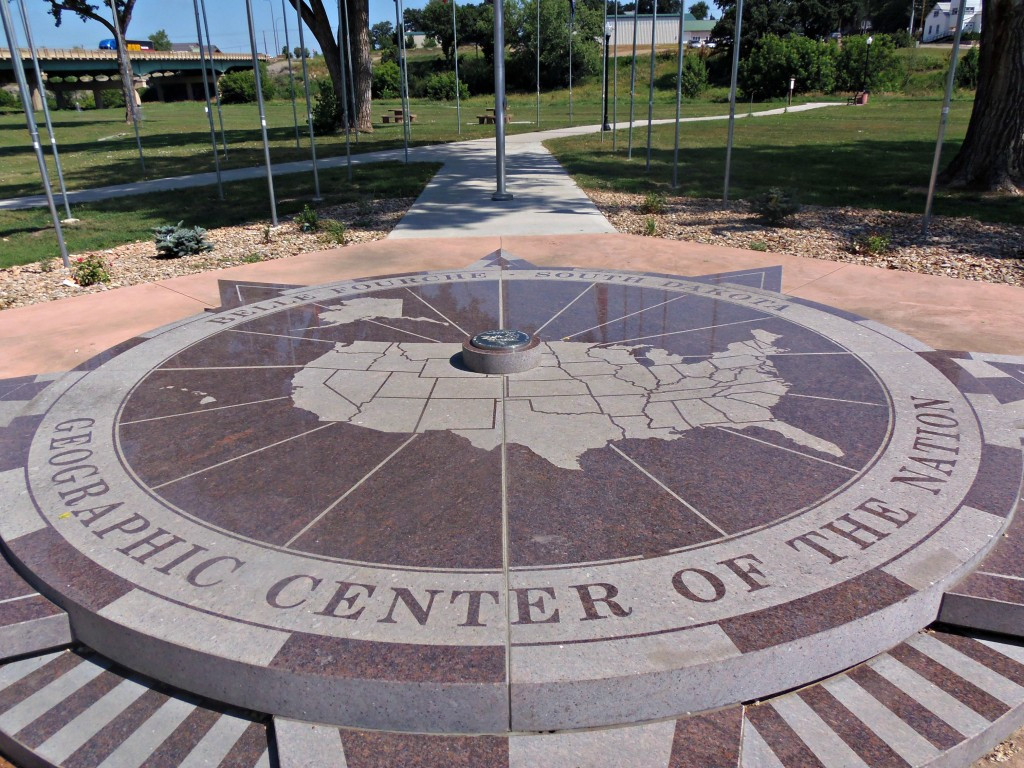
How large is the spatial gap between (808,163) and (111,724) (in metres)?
20.7

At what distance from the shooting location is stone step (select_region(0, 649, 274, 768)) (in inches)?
111

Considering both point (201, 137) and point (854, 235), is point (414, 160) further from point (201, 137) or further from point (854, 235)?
point (201, 137)

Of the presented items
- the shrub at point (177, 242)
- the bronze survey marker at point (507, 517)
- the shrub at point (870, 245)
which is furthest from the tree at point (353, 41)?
the bronze survey marker at point (507, 517)

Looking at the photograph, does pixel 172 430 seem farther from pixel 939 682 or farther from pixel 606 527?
pixel 939 682

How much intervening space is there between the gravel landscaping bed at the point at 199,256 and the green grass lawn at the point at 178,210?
666mm

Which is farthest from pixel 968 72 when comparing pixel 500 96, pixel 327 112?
pixel 500 96

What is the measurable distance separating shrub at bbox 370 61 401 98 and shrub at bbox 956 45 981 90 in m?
39.3

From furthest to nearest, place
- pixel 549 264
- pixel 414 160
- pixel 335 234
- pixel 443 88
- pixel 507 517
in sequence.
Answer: pixel 443 88 < pixel 414 160 < pixel 335 234 < pixel 549 264 < pixel 507 517

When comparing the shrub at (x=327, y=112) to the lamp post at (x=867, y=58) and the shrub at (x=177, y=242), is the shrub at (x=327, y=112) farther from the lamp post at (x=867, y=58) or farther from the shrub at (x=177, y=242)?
the lamp post at (x=867, y=58)

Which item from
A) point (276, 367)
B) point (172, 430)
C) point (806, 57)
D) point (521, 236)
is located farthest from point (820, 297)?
point (806, 57)

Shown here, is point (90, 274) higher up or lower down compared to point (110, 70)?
lower down

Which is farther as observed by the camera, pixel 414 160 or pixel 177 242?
pixel 414 160

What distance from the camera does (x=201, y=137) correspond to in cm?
A: 3194

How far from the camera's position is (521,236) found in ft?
36.9
